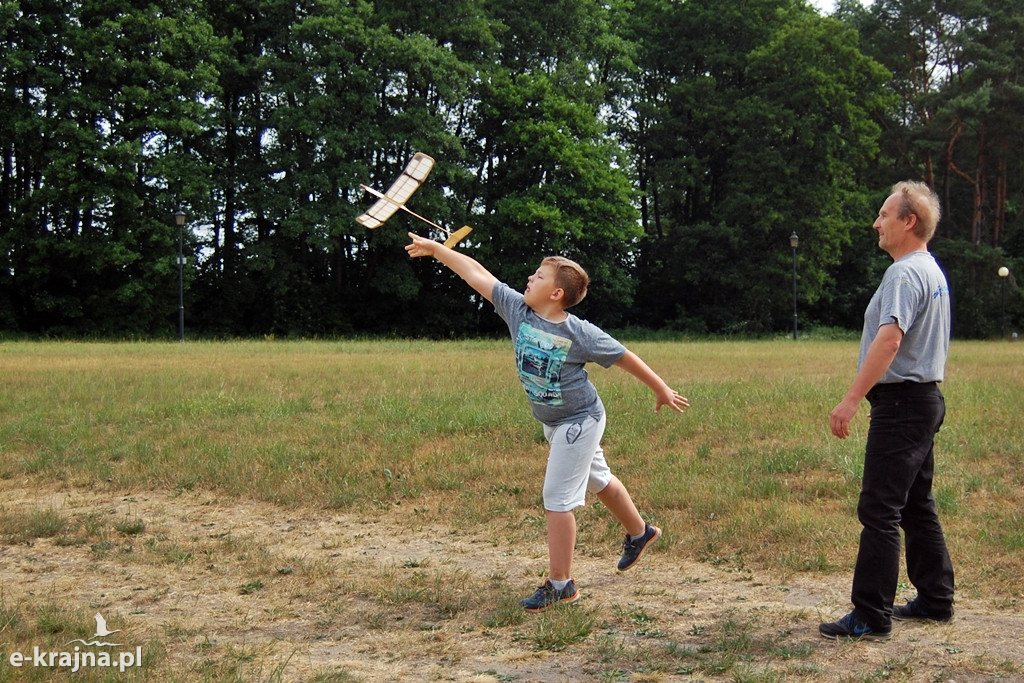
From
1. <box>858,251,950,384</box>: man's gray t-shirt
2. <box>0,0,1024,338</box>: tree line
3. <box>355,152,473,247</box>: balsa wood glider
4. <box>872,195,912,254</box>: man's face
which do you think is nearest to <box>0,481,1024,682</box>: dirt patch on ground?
<box>858,251,950,384</box>: man's gray t-shirt

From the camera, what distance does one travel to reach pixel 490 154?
43844 millimetres

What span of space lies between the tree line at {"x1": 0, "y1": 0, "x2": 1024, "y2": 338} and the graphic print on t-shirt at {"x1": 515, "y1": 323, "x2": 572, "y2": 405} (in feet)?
87.8

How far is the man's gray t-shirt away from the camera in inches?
196

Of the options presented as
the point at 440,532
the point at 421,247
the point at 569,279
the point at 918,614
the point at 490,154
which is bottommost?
the point at 440,532

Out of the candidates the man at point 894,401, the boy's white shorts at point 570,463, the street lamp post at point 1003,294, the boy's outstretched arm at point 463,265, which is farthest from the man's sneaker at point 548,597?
the street lamp post at point 1003,294

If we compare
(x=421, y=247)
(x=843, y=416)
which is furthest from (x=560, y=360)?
(x=843, y=416)

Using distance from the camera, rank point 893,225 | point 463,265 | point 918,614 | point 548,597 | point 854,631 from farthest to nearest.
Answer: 1. point 463,265
2. point 548,597
3. point 918,614
4. point 893,225
5. point 854,631

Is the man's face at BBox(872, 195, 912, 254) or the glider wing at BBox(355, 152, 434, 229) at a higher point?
the glider wing at BBox(355, 152, 434, 229)

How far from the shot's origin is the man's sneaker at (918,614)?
5.45 m

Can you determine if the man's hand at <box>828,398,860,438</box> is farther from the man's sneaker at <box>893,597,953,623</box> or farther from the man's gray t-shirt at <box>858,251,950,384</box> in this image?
the man's sneaker at <box>893,597,953,623</box>

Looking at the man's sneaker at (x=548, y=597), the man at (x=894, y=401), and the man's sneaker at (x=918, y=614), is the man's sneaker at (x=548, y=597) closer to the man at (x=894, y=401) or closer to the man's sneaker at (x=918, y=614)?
the man at (x=894, y=401)

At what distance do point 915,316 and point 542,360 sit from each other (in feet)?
6.49

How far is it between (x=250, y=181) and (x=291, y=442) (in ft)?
98.1

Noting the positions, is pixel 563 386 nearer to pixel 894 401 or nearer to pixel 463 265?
pixel 463 265
